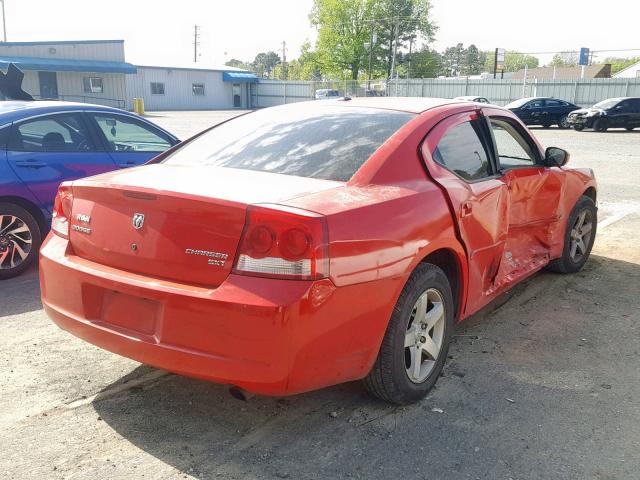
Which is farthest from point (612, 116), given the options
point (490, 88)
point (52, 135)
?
point (52, 135)

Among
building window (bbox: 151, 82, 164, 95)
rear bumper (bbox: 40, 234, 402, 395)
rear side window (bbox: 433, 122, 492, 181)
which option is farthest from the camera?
building window (bbox: 151, 82, 164, 95)

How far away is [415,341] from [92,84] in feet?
148

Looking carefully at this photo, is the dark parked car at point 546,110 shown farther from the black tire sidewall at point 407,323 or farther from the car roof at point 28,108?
the black tire sidewall at point 407,323

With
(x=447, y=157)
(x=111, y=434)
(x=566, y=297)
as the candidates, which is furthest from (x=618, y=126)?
(x=111, y=434)

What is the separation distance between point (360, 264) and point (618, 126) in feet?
91.7

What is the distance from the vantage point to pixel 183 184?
2.96 m

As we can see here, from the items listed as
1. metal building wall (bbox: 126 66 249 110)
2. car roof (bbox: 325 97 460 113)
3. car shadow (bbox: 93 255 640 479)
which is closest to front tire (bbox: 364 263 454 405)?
car shadow (bbox: 93 255 640 479)

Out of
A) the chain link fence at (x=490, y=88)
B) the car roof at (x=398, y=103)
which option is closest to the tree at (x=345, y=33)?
the chain link fence at (x=490, y=88)

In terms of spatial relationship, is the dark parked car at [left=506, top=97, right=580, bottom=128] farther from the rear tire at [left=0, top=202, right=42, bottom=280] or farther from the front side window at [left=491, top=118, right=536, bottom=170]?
the rear tire at [left=0, top=202, right=42, bottom=280]

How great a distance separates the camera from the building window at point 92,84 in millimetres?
43281

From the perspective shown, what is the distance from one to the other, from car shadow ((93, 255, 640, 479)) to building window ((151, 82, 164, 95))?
50034 millimetres

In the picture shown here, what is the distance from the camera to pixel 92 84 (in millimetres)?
43688

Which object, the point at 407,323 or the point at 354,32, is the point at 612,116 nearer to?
the point at 407,323

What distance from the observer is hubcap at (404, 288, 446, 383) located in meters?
3.26
